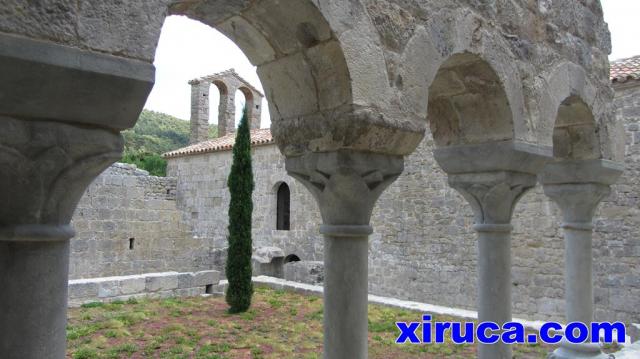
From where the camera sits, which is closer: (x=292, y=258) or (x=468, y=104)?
Answer: (x=468, y=104)

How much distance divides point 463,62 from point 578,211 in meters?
2.50

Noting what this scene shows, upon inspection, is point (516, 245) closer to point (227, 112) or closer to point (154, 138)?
point (227, 112)

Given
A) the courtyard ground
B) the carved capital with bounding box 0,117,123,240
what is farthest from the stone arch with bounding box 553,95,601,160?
the carved capital with bounding box 0,117,123,240

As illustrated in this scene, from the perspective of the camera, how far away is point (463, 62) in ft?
11.5

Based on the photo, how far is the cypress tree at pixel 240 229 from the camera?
28.0ft

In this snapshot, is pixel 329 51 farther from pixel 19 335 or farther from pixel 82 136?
pixel 19 335

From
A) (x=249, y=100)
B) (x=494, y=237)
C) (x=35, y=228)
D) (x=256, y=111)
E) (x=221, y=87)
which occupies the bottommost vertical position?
(x=494, y=237)

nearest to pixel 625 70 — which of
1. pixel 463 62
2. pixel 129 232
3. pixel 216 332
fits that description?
pixel 463 62

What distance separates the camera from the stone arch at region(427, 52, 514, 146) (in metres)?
3.57

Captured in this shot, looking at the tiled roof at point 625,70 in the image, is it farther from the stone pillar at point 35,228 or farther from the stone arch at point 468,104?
the stone pillar at point 35,228

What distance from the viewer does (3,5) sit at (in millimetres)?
1437

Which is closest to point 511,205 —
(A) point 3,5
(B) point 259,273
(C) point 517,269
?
(A) point 3,5

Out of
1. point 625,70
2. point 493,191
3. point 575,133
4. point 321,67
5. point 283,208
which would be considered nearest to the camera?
point 321,67

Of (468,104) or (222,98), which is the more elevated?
(222,98)
